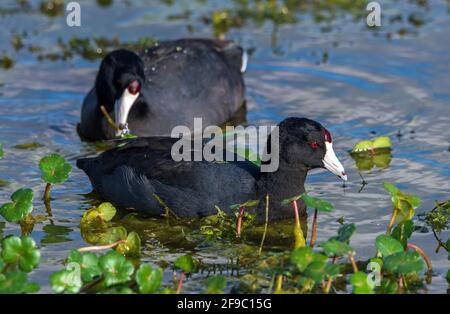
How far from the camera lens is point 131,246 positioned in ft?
21.4

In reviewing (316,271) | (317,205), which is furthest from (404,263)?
(317,205)

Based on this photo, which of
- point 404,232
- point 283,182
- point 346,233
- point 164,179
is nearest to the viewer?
point 346,233

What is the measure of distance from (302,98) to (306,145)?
276 centimetres

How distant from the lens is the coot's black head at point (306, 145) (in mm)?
7172

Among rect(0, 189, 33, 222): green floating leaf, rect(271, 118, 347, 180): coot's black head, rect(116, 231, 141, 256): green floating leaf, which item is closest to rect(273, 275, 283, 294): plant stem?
rect(116, 231, 141, 256): green floating leaf

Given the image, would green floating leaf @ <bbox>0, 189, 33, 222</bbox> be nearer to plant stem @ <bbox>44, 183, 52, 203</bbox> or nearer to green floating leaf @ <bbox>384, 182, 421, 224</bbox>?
plant stem @ <bbox>44, 183, 52, 203</bbox>

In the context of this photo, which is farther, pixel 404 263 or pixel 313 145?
pixel 313 145

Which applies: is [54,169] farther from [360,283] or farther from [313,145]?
[360,283]

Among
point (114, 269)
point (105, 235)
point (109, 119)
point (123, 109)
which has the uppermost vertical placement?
point (123, 109)

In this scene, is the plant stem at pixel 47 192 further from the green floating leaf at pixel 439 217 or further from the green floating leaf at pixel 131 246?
the green floating leaf at pixel 439 217

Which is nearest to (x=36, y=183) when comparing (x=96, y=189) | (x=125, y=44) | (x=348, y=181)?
(x=96, y=189)

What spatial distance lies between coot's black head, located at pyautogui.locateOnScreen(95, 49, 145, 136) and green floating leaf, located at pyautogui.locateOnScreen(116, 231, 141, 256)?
8.42 feet

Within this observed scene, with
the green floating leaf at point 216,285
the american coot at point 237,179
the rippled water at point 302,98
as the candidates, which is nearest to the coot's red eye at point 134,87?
the rippled water at point 302,98

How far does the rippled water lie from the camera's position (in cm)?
721
